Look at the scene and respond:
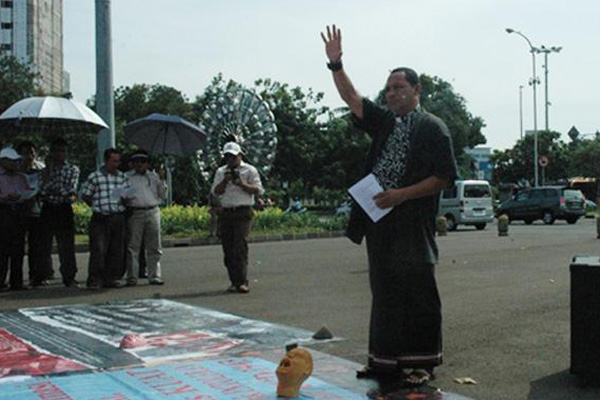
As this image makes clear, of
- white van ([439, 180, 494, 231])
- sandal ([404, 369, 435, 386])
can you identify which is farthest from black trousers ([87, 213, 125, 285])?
white van ([439, 180, 494, 231])

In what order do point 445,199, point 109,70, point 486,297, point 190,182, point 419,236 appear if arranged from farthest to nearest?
point 190,182 < point 445,199 < point 109,70 < point 486,297 < point 419,236

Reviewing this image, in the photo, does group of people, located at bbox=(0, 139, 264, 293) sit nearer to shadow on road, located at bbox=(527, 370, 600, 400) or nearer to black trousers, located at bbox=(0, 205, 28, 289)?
black trousers, located at bbox=(0, 205, 28, 289)

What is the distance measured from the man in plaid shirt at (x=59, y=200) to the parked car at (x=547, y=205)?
84.3 ft

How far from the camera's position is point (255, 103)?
92.4 feet

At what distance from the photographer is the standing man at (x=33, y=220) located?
990 cm

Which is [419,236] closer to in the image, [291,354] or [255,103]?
[291,354]

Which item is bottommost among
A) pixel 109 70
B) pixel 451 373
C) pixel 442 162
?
pixel 451 373

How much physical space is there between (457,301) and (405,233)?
153 inches

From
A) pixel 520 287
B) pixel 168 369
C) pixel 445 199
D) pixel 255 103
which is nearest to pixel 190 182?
pixel 255 103

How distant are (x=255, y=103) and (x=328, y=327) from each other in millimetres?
21898

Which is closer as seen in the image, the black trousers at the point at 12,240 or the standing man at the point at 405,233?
the standing man at the point at 405,233

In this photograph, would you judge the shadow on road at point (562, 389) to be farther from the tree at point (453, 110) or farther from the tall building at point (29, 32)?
the tall building at point (29, 32)

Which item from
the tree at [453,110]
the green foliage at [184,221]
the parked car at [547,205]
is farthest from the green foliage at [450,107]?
the green foliage at [184,221]

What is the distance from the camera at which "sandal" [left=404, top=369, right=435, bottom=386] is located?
4668 mm
